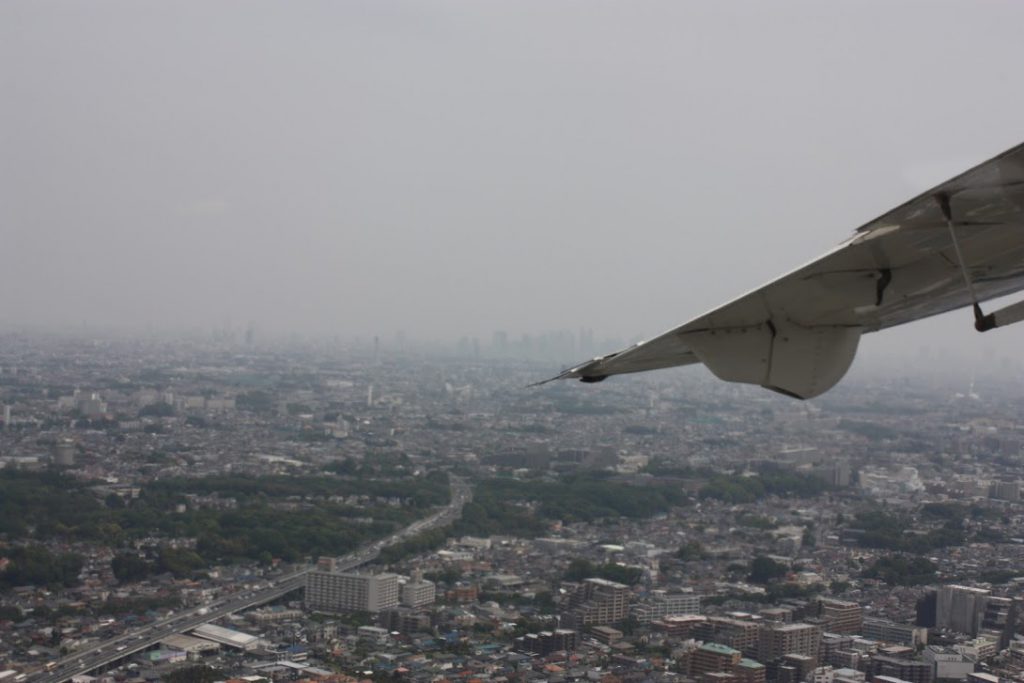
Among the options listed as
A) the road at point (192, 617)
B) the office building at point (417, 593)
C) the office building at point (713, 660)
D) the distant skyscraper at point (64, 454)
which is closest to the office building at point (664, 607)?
the office building at point (713, 660)

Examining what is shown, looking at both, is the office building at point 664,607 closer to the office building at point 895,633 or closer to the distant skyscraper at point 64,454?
the office building at point 895,633

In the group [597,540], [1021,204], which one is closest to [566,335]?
[597,540]

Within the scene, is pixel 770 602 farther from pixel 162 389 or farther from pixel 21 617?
pixel 162 389

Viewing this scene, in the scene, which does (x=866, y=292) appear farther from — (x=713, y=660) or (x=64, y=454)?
(x=64, y=454)

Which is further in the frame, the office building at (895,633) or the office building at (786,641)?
the office building at (895,633)

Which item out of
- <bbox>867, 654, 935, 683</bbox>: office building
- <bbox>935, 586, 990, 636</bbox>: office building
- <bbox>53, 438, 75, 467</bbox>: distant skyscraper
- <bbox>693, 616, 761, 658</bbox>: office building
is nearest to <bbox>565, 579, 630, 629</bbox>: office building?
<bbox>693, 616, 761, 658</bbox>: office building

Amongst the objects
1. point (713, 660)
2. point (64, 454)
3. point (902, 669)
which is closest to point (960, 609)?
point (902, 669)
